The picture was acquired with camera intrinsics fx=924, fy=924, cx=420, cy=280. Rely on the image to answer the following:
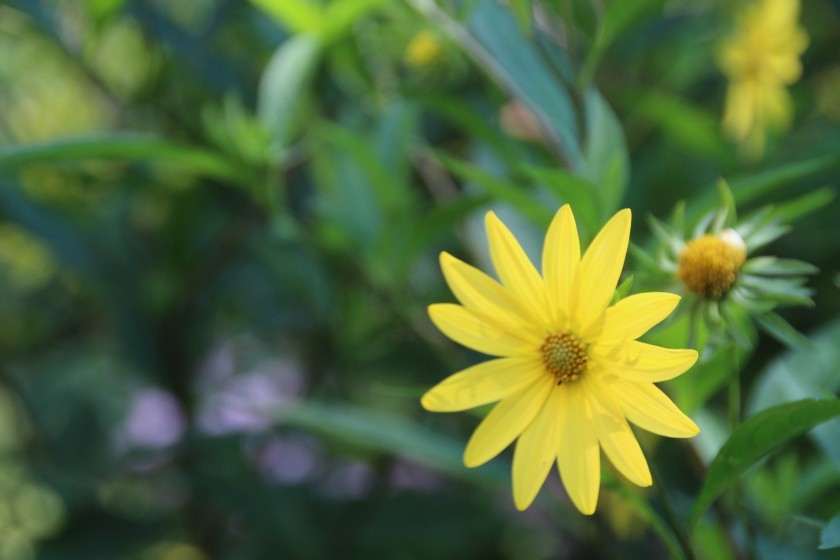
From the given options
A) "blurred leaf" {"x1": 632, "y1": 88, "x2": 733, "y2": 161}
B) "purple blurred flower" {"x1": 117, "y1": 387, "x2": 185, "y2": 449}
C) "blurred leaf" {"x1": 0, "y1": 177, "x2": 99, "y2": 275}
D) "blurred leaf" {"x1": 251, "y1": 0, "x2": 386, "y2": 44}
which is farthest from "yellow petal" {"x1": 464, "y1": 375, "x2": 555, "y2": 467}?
"purple blurred flower" {"x1": 117, "y1": 387, "x2": 185, "y2": 449}

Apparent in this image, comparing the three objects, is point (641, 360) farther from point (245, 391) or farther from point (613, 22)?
point (245, 391)

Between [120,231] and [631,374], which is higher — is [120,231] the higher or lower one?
the higher one

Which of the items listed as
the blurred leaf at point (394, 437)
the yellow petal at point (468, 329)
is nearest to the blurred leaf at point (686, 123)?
the blurred leaf at point (394, 437)

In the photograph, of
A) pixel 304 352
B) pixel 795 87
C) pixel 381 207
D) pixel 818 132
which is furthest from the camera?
pixel 304 352

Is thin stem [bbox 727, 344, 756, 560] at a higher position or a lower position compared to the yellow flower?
lower

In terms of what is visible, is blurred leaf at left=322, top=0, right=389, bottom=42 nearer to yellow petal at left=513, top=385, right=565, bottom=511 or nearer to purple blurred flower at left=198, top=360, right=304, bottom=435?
yellow petal at left=513, top=385, right=565, bottom=511

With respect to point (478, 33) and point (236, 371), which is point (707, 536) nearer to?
point (478, 33)

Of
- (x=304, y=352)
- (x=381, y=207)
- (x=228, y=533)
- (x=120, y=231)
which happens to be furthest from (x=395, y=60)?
(x=228, y=533)

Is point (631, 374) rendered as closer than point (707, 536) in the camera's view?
Yes
